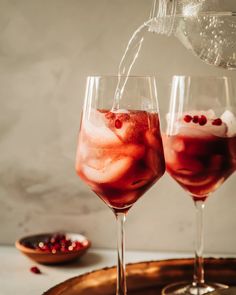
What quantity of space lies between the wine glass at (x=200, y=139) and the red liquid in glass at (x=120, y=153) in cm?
13

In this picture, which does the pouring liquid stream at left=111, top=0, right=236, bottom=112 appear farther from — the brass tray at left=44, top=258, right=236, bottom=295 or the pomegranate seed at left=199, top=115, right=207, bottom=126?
the brass tray at left=44, top=258, right=236, bottom=295

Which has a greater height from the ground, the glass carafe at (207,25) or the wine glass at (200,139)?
the glass carafe at (207,25)

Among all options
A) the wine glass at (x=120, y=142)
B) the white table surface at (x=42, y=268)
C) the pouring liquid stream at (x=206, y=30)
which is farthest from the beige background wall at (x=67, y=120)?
the wine glass at (x=120, y=142)

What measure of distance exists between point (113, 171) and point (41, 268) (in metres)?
0.41

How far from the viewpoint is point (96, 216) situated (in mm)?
1274

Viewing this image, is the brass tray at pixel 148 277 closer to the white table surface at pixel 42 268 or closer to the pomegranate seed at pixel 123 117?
the white table surface at pixel 42 268

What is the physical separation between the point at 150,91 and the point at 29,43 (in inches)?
18.8

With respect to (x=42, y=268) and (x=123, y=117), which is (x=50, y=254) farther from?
(x=123, y=117)

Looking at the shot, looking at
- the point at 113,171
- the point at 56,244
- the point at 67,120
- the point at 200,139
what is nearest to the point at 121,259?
the point at 113,171

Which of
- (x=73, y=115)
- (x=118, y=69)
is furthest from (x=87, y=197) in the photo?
(x=118, y=69)

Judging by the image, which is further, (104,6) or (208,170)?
(104,6)

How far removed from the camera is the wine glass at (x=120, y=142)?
0.80m

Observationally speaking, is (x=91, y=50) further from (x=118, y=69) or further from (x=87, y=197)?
(x=87, y=197)

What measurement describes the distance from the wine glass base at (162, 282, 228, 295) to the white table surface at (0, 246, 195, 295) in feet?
0.63
